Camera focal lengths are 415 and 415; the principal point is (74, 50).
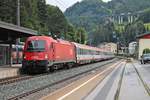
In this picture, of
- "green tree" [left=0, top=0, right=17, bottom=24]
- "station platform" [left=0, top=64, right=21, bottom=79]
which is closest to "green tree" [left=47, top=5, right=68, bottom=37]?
"green tree" [left=0, top=0, right=17, bottom=24]

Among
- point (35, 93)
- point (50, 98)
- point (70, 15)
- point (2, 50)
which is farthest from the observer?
point (70, 15)

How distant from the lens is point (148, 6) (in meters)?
179

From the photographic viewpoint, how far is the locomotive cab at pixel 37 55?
32719 mm

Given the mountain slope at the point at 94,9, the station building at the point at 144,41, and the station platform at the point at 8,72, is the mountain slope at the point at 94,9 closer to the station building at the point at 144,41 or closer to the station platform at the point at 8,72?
the station building at the point at 144,41

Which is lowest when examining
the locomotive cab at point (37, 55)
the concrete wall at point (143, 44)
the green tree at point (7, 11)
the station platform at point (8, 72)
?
the station platform at point (8, 72)

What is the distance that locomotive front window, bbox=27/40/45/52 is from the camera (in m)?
33.5

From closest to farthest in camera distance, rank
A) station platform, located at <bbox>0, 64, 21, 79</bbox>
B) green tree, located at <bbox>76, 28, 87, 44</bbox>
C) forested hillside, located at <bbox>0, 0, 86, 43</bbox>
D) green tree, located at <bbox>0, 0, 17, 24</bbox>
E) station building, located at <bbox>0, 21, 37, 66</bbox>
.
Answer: station platform, located at <bbox>0, 64, 21, 79</bbox> → station building, located at <bbox>0, 21, 37, 66</bbox> → green tree, located at <bbox>0, 0, 17, 24</bbox> → forested hillside, located at <bbox>0, 0, 86, 43</bbox> → green tree, located at <bbox>76, 28, 87, 44</bbox>

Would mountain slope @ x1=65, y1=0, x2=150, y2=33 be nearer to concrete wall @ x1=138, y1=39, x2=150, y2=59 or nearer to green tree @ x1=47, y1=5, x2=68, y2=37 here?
green tree @ x1=47, y1=5, x2=68, y2=37

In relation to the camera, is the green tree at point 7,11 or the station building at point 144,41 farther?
the station building at point 144,41

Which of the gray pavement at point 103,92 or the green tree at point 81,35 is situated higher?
the green tree at point 81,35

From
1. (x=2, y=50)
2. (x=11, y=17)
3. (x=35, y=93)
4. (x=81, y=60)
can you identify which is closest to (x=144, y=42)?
(x=11, y=17)

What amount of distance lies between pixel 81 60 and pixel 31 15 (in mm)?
57372

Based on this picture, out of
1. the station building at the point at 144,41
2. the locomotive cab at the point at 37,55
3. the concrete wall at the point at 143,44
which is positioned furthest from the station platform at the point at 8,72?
the concrete wall at the point at 143,44

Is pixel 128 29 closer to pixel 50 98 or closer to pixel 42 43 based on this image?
pixel 42 43
